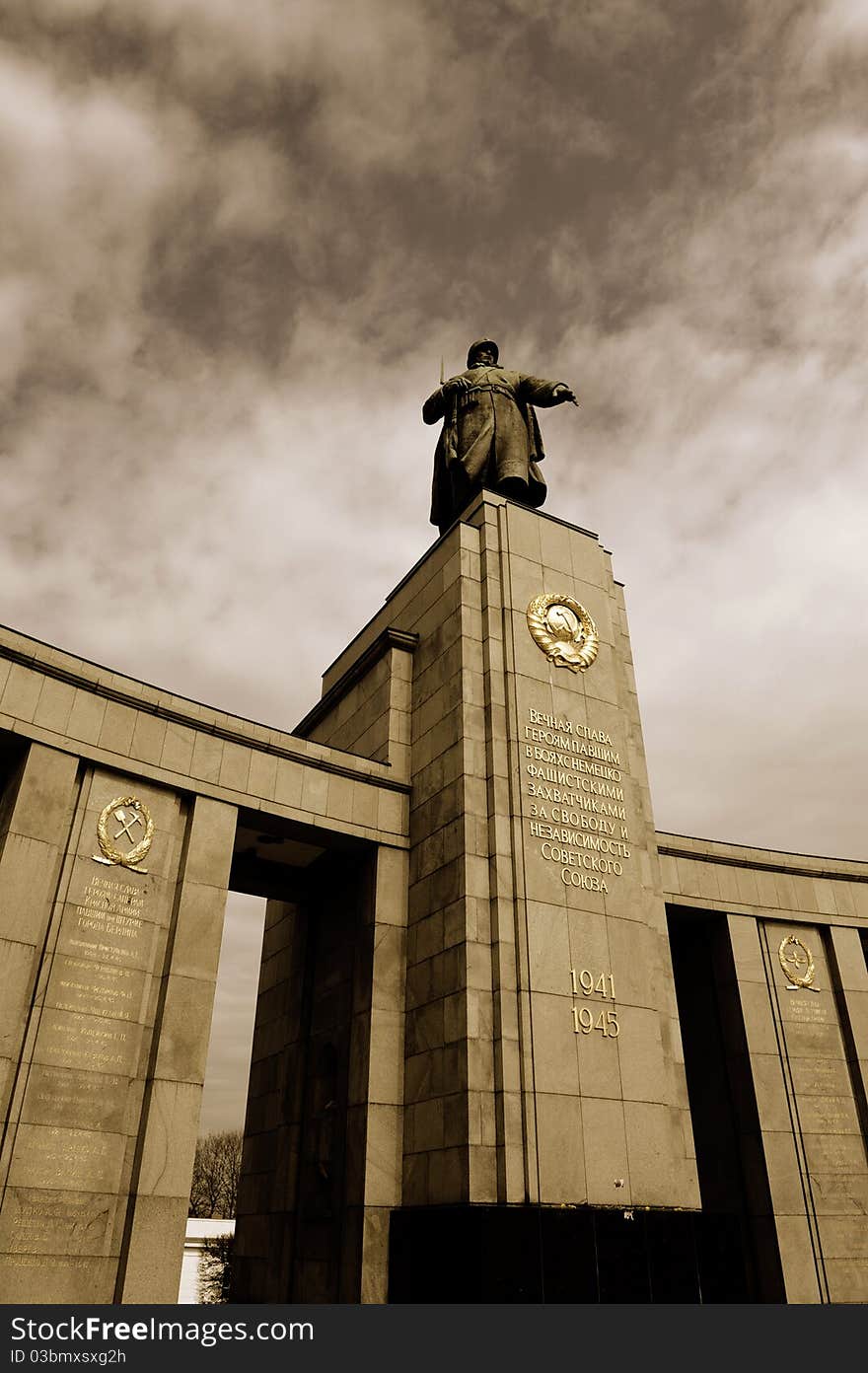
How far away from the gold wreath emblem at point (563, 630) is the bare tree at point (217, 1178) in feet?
265

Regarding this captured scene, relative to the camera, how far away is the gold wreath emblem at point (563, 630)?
74.0 feet

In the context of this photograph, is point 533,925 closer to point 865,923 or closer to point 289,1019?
point 289,1019

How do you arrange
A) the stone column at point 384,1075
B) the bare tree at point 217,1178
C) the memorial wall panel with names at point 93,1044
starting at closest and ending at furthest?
1. the memorial wall panel with names at point 93,1044
2. the stone column at point 384,1075
3. the bare tree at point 217,1178

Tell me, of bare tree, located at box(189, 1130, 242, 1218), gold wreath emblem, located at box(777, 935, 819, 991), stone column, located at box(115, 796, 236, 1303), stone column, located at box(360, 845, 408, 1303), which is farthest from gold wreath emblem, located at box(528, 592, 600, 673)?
bare tree, located at box(189, 1130, 242, 1218)

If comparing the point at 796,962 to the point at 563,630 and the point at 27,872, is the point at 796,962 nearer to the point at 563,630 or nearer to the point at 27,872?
the point at 563,630

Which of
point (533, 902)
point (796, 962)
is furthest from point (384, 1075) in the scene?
point (796, 962)

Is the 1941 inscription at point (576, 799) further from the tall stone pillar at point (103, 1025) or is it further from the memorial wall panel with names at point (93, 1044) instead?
the memorial wall panel with names at point (93, 1044)

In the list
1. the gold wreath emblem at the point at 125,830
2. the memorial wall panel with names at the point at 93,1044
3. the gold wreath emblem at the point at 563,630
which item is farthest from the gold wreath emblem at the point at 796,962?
the gold wreath emblem at the point at 125,830

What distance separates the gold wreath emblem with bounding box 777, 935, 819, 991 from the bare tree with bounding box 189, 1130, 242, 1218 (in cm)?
7551

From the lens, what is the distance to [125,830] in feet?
59.2
